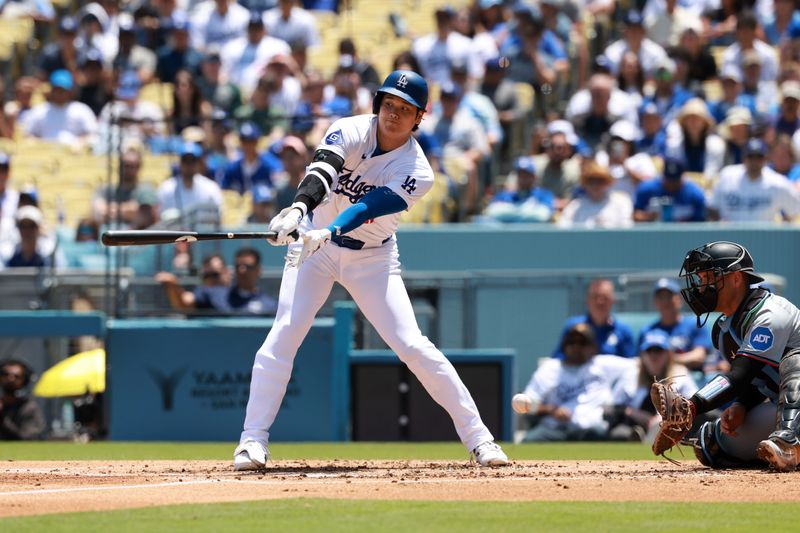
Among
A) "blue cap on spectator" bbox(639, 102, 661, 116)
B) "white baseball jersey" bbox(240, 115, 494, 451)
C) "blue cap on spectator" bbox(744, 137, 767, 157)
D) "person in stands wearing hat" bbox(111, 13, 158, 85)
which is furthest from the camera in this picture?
"person in stands wearing hat" bbox(111, 13, 158, 85)

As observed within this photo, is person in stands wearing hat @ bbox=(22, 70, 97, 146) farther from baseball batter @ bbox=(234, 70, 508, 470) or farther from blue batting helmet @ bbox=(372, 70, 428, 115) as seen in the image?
blue batting helmet @ bbox=(372, 70, 428, 115)

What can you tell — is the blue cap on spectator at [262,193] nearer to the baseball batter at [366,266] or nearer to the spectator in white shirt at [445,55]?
the spectator in white shirt at [445,55]

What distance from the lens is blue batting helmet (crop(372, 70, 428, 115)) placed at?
7.80m

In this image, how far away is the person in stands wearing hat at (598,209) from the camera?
48.8 feet

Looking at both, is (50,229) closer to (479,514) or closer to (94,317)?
(94,317)

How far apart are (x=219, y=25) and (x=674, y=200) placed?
709 cm

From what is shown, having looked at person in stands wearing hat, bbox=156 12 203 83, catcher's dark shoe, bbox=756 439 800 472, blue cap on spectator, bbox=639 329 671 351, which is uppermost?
person in stands wearing hat, bbox=156 12 203 83

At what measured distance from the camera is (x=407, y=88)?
780cm

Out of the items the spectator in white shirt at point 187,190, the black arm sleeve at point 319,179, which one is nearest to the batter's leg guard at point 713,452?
the black arm sleeve at point 319,179

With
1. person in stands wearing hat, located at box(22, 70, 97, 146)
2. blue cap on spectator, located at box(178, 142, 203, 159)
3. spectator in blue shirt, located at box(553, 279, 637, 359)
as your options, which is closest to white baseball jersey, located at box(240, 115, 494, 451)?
spectator in blue shirt, located at box(553, 279, 637, 359)

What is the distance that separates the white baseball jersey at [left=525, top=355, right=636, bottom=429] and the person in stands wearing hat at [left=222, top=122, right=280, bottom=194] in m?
4.16

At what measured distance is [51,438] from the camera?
13461 millimetres

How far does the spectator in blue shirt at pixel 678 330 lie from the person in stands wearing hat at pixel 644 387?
0.12 metres

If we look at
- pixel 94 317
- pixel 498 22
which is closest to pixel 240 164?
pixel 94 317
